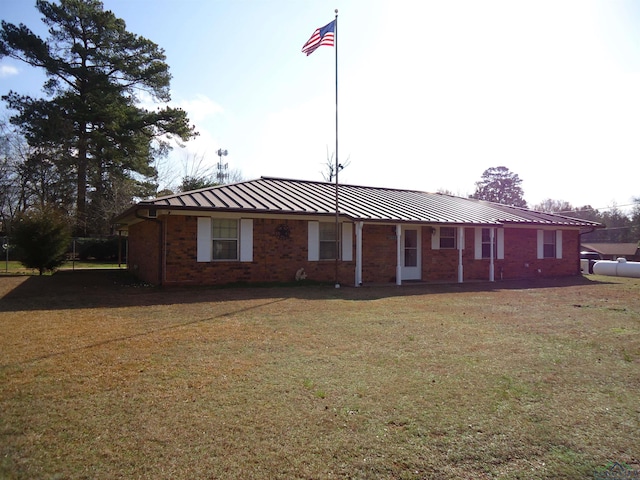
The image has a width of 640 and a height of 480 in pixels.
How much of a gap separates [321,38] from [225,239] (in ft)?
21.4

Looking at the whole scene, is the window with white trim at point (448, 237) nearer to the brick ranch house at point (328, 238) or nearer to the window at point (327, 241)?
the brick ranch house at point (328, 238)

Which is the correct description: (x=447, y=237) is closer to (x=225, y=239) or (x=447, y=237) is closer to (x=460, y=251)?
(x=460, y=251)

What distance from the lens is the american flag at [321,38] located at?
12539 mm

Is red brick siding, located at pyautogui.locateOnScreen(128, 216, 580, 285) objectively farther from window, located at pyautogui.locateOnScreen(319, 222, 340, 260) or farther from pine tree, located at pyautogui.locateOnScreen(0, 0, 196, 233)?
pine tree, located at pyautogui.locateOnScreen(0, 0, 196, 233)

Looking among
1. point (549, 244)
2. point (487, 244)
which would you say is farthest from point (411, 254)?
point (549, 244)

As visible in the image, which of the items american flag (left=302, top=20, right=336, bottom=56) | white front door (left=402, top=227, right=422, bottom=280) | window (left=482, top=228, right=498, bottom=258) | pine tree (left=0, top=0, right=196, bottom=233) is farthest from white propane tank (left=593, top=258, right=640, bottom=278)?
pine tree (left=0, top=0, right=196, bottom=233)

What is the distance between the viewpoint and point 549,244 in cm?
1883

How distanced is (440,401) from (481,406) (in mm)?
343

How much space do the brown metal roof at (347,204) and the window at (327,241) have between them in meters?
0.67

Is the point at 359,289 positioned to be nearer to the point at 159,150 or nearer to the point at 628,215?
the point at 159,150

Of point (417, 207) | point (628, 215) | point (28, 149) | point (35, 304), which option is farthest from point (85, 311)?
point (628, 215)

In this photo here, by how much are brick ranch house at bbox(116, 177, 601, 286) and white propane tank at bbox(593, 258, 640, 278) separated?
266 centimetres

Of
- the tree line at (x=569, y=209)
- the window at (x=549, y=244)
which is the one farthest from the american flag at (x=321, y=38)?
the tree line at (x=569, y=209)

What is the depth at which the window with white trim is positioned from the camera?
638 inches
